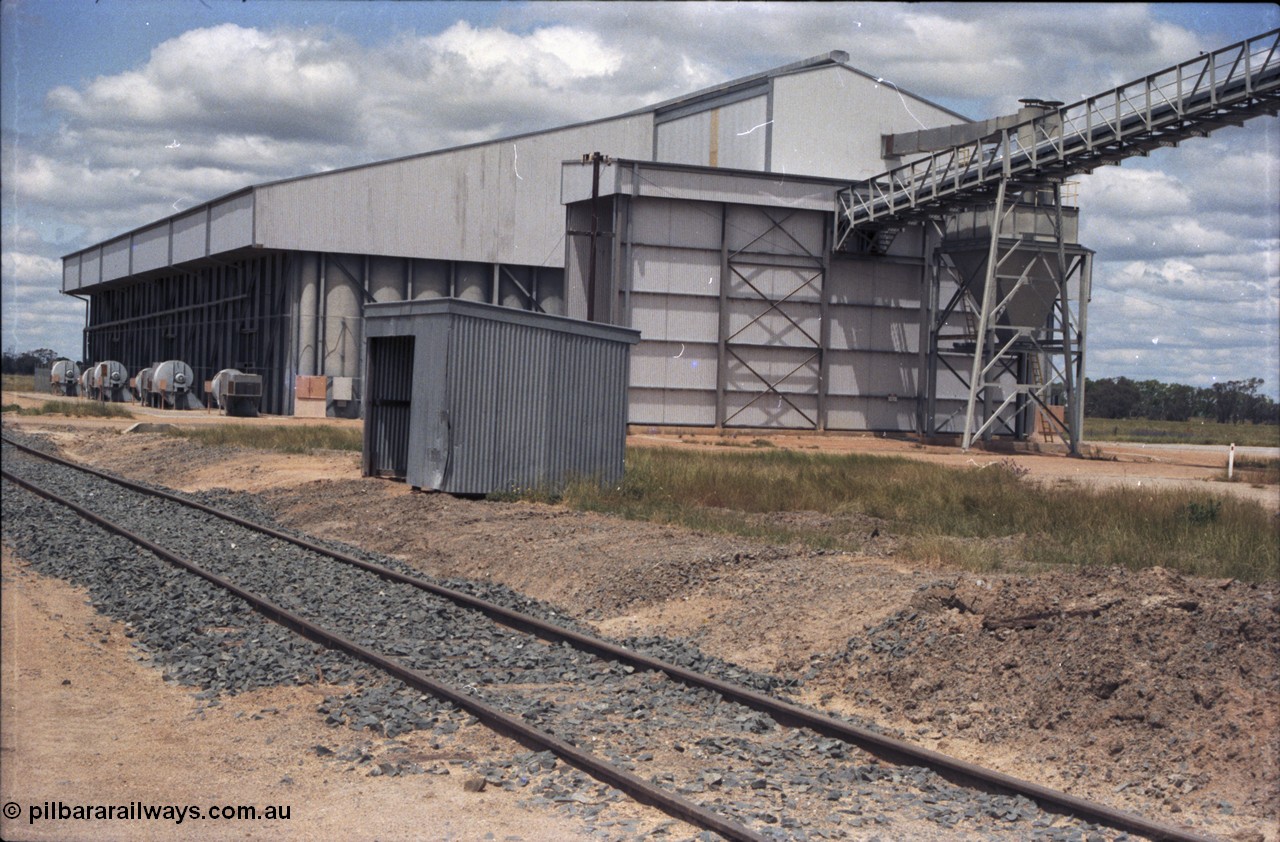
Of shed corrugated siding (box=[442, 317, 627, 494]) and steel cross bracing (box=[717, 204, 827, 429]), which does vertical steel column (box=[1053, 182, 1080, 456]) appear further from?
shed corrugated siding (box=[442, 317, 627, 494])

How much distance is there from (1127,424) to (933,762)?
99.3 m

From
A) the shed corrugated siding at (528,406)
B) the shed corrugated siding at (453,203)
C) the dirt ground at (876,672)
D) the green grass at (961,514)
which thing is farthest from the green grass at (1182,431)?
the dirt ground at (876,672)

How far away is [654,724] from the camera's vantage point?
836 centimetres

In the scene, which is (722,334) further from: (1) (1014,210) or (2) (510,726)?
(2) (510,726)

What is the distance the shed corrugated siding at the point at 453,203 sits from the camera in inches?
1919

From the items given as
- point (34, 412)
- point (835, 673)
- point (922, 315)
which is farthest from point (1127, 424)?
point (835, 673)

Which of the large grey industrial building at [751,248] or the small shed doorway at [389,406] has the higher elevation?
the large grey industrial building at [751,248]

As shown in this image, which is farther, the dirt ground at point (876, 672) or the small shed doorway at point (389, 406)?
the small shed doorway at point (389, 406)

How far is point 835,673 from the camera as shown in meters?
10.2

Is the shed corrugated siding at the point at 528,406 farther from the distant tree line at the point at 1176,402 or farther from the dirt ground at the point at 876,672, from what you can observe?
the distant tree line at the point at 1176,402

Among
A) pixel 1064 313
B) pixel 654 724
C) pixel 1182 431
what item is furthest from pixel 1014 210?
pixel 1182 431

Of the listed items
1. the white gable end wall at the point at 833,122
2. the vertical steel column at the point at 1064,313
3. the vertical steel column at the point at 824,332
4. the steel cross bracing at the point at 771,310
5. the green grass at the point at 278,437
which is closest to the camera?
the green grass at the point at 278,437

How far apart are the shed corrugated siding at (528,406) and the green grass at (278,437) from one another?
11.5 metres

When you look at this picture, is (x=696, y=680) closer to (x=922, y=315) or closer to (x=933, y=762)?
(x=933, y=762)
